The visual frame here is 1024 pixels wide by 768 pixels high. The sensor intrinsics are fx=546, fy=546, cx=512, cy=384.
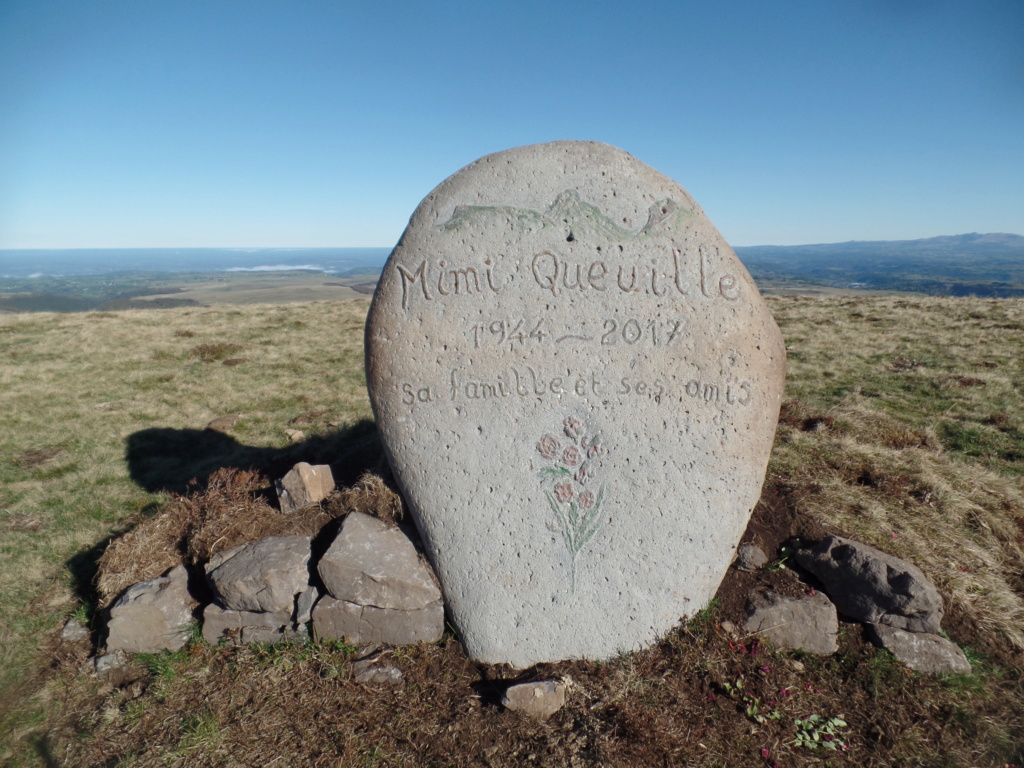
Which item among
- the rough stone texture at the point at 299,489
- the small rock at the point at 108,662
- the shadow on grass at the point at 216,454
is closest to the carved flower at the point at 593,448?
the rough stone texture at the point at 299,489

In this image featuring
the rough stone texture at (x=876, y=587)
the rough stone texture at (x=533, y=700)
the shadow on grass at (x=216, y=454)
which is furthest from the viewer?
the shadow on grass at (x=216, y=454)

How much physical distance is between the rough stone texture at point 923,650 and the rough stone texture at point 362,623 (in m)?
3.12

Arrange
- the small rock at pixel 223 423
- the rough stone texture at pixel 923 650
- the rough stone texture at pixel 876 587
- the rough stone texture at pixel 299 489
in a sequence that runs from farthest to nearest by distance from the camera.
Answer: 1. the small rock at pixel 223 423
2. the rough stone texture at pixel 299 489
3. the rough stone texture at pixel 876 587
4. the rough stone texture at pixel 923 650

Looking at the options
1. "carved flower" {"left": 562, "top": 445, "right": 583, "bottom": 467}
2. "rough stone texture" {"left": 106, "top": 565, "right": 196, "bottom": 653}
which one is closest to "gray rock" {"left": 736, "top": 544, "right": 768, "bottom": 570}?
"carved flower" {"left": 562, "top": 445, "right": 583, "bottom": 467}

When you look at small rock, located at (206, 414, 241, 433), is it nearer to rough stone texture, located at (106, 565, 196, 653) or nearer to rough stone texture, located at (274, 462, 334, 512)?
rough stone texture, located at (274, 462, 334, 512)

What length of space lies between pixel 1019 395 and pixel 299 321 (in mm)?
17623

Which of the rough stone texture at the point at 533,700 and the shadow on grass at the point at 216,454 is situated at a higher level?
the shadow on grass at the point at 216,454

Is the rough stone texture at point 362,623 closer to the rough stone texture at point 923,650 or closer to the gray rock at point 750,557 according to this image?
the gray rock at point 750,557

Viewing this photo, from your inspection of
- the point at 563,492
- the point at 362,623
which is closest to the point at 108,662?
the point at 362,623

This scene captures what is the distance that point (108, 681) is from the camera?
358cm

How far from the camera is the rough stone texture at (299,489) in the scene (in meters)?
4.45

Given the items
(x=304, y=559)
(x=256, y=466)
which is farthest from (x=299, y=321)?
(x=304, y=559)

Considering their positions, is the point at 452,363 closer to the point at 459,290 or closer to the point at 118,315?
the point at 459,290

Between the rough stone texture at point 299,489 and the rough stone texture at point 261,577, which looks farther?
the rough stone texture at point 299,489
